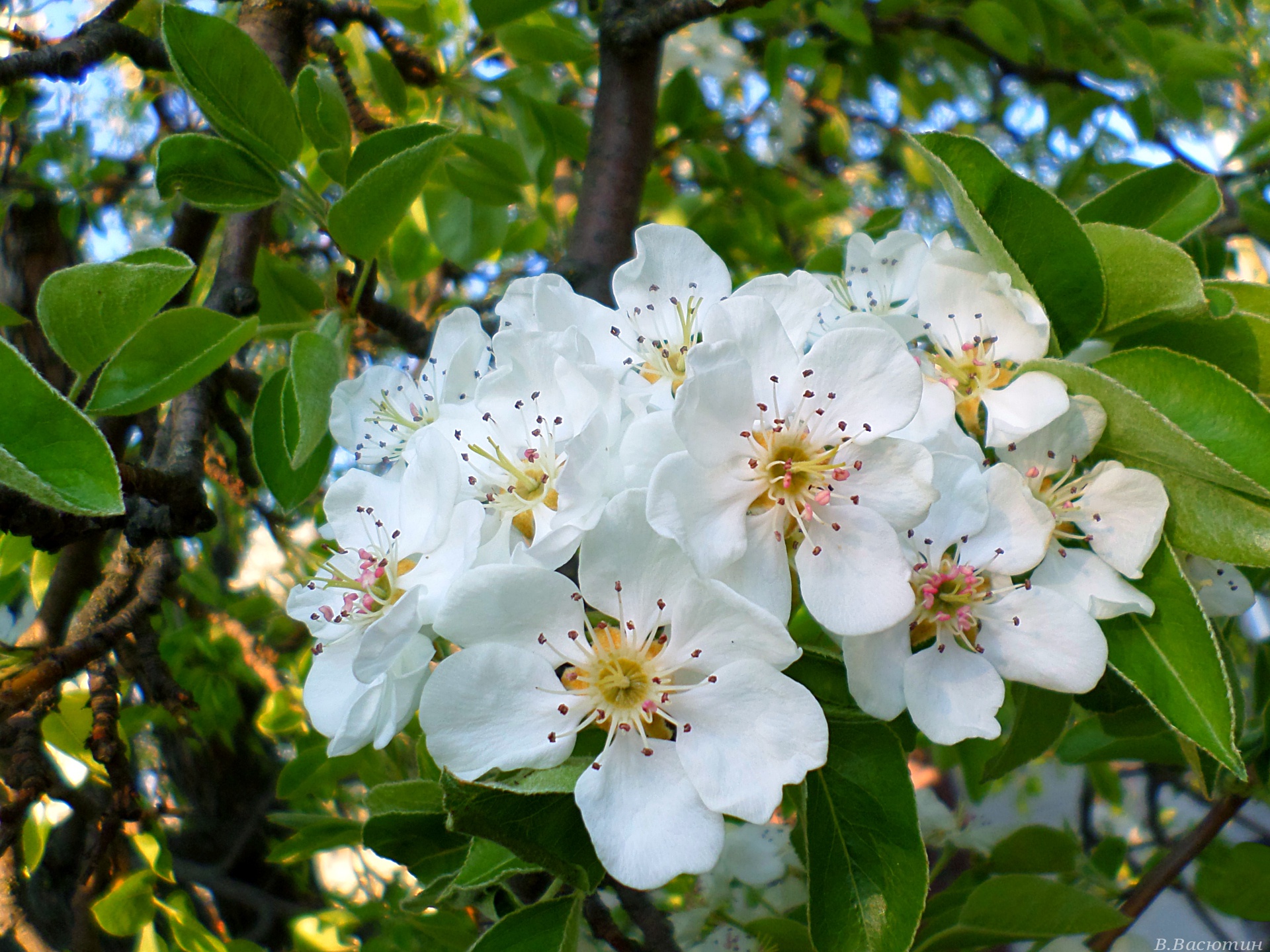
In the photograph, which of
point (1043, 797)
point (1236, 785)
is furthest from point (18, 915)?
point (1043, 797)

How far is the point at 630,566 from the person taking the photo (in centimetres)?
73

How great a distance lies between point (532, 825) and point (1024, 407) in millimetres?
539

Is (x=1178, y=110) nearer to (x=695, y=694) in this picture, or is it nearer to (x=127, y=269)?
(x=695, y=694)

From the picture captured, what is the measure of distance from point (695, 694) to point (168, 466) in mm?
684

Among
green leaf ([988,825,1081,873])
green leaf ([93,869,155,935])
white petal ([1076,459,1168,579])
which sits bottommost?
green leaf ([988,825,1081,873])

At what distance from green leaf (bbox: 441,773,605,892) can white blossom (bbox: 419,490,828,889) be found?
23 millimetres

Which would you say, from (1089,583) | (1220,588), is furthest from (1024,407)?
(1220,588)

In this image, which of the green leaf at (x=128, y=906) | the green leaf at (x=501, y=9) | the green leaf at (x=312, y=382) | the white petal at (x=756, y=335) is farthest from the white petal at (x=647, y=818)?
the green leaf at (x=501, y=9)

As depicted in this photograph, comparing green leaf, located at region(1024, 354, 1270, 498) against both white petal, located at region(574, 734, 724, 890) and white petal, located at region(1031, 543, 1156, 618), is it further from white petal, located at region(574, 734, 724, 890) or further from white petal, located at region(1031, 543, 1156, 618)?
white petal, located at region(574, 734, 724, 890)

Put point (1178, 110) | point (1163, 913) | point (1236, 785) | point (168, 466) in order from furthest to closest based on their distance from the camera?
point (1163, 913) → point (1178, 110) → point (1236, 785) → point (168, 466)

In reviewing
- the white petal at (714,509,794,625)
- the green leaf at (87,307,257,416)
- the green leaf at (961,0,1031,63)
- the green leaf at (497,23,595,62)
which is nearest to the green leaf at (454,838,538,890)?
the white petal at (714,509,794,625)

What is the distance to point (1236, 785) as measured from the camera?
1.16 metres

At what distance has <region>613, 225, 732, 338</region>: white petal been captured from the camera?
0.98 metres

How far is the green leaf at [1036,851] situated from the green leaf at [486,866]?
955 mm
